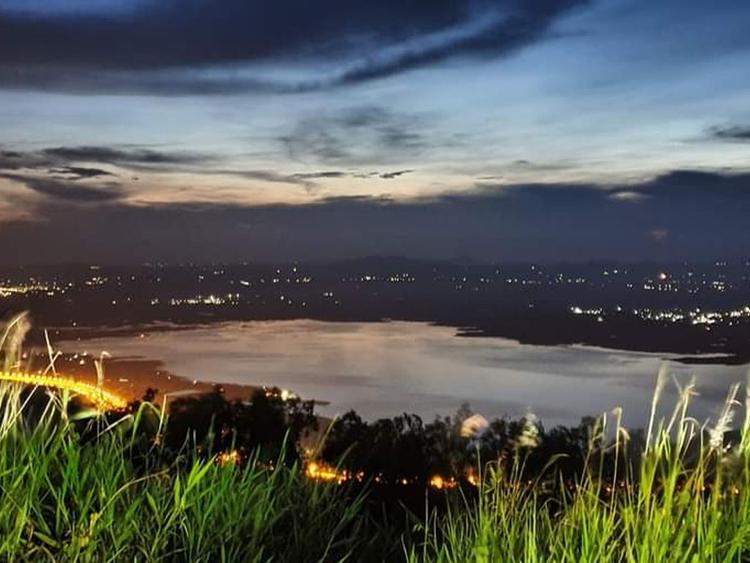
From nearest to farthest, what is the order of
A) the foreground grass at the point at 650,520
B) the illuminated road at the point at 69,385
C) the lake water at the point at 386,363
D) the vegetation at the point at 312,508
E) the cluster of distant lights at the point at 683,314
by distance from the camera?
the foreground grass at the point at 650,520 → the vegetation at the point at 312,508 → the illuminated road at the point at 69,385 → the lake water at the point at 386,363 → the cluster of distant lights at the point at 683,314

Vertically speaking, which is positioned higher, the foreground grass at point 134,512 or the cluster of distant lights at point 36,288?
the cluster of distant lights at point 36,288

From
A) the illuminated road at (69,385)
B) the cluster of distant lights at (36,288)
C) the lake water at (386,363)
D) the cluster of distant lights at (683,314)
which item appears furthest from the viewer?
the cluster of distant lights at (683,314)

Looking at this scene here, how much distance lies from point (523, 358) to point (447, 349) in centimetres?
655

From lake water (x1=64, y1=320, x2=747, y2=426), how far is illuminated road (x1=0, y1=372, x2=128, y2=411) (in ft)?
32.1

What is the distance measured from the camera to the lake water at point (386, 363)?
918 inches

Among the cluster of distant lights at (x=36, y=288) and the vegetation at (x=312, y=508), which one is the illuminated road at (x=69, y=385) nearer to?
the vegetation at (x=312, y=508)

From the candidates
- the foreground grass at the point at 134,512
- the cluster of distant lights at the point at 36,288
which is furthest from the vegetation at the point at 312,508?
the cluster of distant lights at the point at 36,288

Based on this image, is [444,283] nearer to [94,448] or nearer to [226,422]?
[226,422]

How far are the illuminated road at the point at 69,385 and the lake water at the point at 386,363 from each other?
980cm

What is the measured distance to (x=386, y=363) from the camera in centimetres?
3984

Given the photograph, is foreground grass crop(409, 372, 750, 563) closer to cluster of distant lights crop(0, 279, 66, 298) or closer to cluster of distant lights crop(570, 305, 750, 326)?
cluster of distant lights crop(0, 279, 66, 298)

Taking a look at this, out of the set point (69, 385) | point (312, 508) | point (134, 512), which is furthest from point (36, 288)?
point (134, 512)

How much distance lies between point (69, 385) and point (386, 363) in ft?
116

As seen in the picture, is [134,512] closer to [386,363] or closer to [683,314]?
[683,314]
